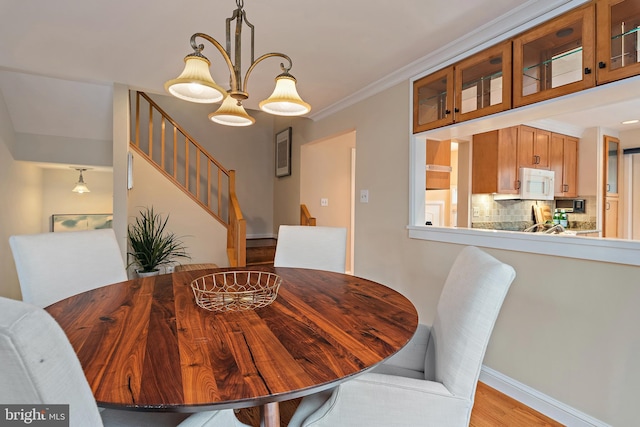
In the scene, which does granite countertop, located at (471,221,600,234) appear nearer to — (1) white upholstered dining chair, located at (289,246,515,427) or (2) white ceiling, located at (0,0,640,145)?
(2) white ceiling, located at (0,0,640,145)

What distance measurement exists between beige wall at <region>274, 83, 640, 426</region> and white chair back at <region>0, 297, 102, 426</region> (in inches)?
80.8

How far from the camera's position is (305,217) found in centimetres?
452

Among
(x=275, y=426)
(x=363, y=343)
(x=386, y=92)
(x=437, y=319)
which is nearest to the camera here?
(x=363, y=343)

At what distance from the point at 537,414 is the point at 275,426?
159 cm

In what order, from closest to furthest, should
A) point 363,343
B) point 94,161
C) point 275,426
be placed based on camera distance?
Result: 1. point 363,343
2. point 275,426
3. point 94,161

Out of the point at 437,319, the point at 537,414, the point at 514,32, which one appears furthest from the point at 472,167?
the point at 437,319

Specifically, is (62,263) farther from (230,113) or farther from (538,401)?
(538,401)

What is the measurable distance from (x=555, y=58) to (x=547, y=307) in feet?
4.55

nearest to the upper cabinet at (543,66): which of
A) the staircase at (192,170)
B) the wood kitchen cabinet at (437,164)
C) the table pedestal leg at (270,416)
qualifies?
the wood kitchen cabinet at (437,164)

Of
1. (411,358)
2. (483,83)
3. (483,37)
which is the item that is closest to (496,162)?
(483,83)

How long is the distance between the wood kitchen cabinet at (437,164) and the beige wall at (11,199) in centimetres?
425

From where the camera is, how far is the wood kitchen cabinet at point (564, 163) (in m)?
4.06

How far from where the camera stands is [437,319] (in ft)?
4.13

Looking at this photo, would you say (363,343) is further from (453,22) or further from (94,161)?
(94,161)
